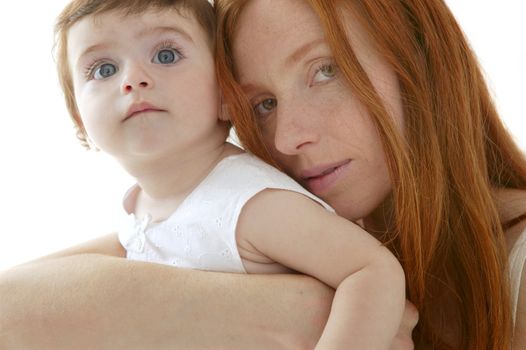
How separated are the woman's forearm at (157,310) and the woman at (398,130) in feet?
1.00

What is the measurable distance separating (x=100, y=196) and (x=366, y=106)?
125cm

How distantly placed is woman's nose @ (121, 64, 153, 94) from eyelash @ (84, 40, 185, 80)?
0.07 metres

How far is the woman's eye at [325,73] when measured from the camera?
1444 mm

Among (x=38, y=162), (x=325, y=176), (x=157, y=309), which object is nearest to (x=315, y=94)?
(x=325, y=176)

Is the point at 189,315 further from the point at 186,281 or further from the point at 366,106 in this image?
the point at 366,106

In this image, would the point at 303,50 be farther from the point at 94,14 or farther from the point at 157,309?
the point at 157,309

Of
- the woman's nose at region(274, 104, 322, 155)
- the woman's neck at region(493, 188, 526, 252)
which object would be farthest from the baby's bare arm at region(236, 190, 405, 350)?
the woman's neck at region(493, 188, 526, 252)

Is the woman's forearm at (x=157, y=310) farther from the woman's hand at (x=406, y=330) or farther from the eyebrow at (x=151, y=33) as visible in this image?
the eyebrow at (x=151, y=33)

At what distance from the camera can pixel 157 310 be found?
1194mm

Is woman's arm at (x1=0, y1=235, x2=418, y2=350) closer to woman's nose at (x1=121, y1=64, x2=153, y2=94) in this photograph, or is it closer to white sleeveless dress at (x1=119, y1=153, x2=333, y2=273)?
white sleeveless dress at (x1=119, y1=153, x2=333, y2=273)

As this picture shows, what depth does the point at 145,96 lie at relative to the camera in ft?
4.42

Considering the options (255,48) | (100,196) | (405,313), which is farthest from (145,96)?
(100,196)

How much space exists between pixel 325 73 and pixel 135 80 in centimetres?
38

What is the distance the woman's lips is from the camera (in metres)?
1.46
